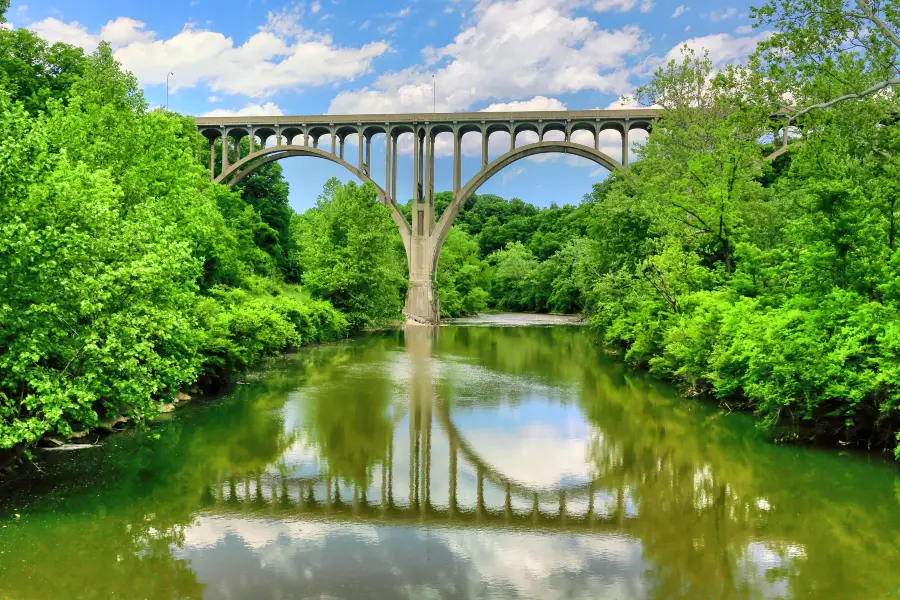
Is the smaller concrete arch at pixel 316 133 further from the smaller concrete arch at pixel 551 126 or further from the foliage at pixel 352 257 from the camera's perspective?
the smaller concrete arch at pixel 551 126

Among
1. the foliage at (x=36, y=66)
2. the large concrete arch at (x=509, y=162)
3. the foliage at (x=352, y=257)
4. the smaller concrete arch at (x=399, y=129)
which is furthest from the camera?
the smaller concrete arch at (x=399, y=129)

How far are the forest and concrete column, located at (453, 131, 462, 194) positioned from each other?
50.4 ft

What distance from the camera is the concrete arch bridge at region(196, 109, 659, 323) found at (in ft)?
139

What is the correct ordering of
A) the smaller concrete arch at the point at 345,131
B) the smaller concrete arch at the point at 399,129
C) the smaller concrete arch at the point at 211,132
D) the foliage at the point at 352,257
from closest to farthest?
the foliage at the point at 352,257 → the smaller concrete arch at the point at 399,129 → the smaller concrete arch at the point at 345,131 → the smaller concrete arch at the point at 211,132

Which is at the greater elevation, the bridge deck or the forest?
the bridge deck

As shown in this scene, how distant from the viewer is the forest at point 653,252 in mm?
9758

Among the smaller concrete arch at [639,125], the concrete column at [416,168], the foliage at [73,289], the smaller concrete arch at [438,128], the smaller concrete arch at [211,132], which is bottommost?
the foliage at [73,289]

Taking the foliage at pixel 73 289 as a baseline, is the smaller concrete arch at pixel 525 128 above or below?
above

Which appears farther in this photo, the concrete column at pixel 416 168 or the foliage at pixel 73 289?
the concrete column at pixel 416 168

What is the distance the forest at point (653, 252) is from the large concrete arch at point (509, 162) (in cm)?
1122

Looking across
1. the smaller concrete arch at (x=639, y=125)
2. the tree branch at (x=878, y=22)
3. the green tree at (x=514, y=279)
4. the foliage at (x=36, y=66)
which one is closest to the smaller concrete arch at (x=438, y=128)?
the smaller concrete arch at (x=639, y=125)

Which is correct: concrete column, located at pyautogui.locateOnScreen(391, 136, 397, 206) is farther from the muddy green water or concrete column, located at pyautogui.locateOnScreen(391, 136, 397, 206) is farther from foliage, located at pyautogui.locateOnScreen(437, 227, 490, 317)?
the muddy green water

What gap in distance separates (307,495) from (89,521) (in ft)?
9.26

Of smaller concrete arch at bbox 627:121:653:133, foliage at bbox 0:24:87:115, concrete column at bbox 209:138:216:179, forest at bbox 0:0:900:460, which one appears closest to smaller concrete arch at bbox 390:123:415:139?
concrete column at bbox 209:138:216:179
